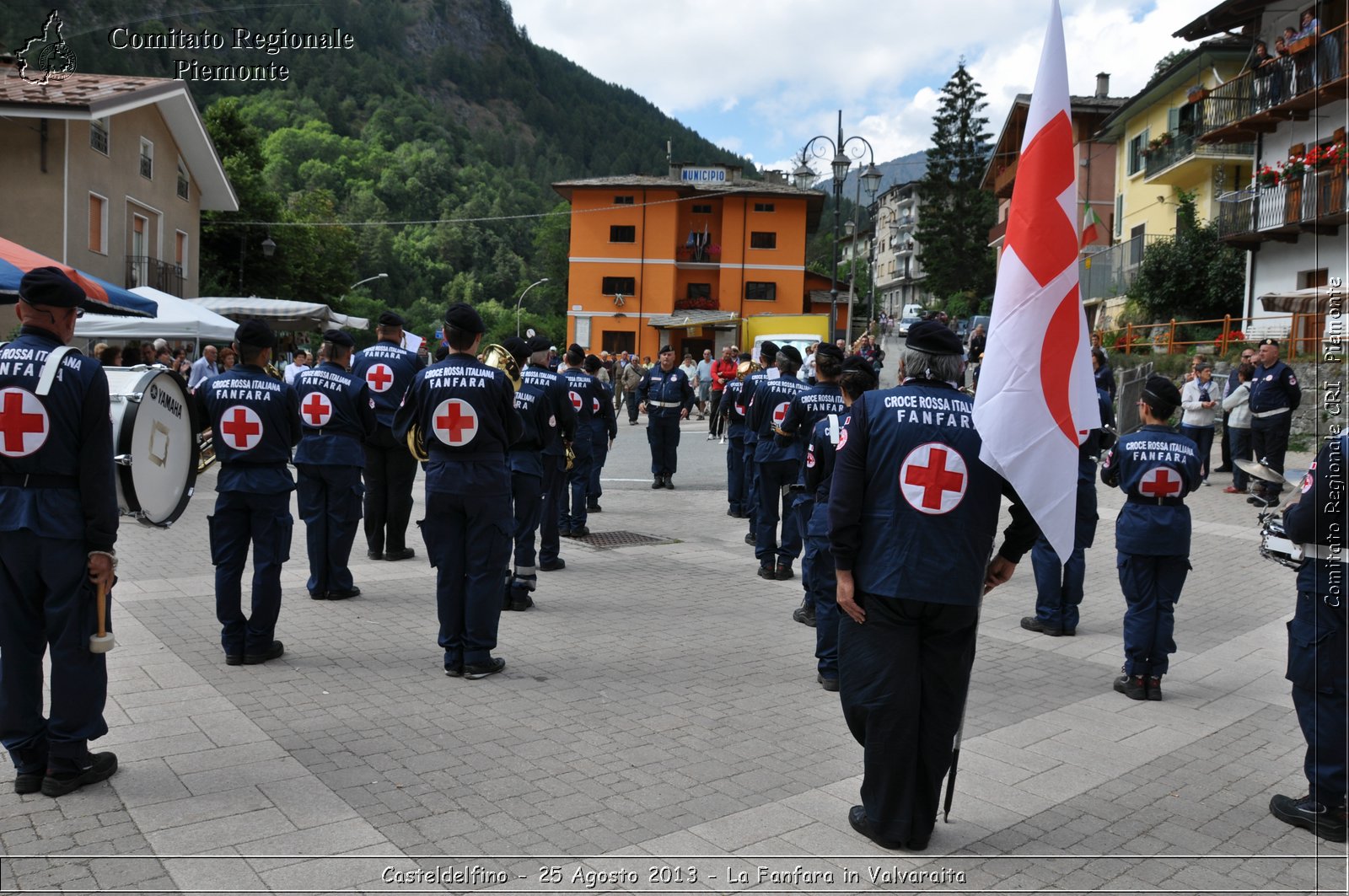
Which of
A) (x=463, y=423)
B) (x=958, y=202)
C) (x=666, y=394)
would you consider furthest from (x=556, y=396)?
(x=958, y=202)

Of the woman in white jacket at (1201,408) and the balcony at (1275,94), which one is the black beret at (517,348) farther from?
the balcony at (1275,94)

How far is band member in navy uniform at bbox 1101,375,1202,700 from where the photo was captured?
644cm

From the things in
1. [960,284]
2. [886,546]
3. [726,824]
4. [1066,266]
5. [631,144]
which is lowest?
[726,824]

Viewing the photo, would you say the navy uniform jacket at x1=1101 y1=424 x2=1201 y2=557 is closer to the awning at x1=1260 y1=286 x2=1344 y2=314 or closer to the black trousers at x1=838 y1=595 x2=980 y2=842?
the black trousers at x1=838 y1=595 x2=980 y2=842

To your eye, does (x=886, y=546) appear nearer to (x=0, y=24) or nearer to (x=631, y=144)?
(x=0, y=24)

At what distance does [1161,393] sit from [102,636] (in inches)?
235

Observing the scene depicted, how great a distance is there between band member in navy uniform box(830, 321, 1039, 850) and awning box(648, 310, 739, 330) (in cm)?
5264

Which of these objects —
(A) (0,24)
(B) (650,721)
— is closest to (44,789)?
(B) (650,721)

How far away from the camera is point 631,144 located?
12381cm

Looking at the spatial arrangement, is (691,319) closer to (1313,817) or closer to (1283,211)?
(1283,211)

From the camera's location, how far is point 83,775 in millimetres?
4465

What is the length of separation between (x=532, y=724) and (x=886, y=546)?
236cm

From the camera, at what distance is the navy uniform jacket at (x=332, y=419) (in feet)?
26.3

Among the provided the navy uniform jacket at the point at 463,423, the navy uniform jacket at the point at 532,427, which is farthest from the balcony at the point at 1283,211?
the navy uniform jacket at the point at 463,423
